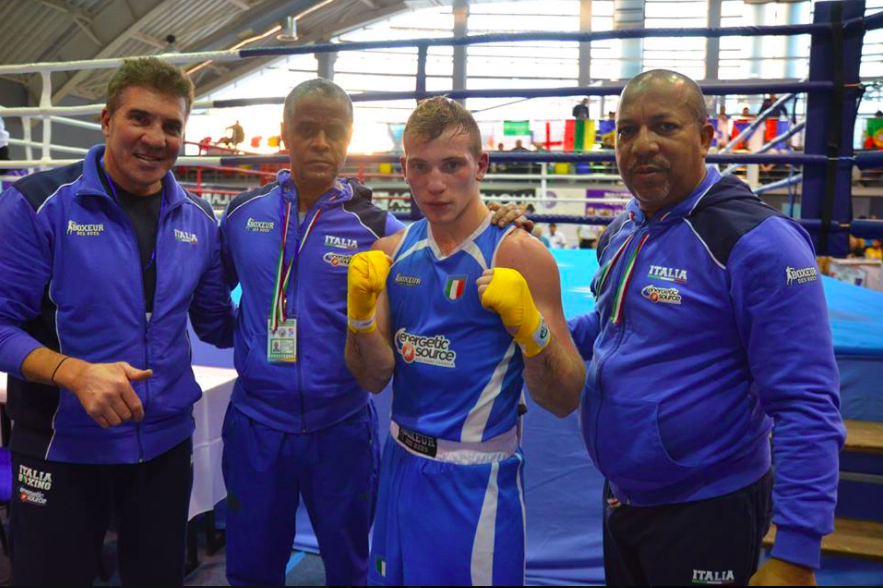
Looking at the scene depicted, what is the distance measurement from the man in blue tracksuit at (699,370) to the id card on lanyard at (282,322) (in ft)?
2.85

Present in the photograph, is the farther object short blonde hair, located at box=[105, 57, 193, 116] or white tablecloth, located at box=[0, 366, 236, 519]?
white tablecloth, located at box=[0, 366, 236, 519]

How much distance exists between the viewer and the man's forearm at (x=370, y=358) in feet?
4.96

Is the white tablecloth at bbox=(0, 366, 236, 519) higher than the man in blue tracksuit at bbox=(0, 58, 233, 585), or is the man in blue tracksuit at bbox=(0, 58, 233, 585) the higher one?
the man in blue tracksuit at bbox=(0, 58, 233, 585)

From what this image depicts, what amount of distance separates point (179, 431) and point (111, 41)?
55.8 ft

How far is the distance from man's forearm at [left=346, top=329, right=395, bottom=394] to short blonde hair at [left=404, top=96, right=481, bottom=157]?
51cm

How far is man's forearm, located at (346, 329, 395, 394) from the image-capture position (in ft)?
4.96

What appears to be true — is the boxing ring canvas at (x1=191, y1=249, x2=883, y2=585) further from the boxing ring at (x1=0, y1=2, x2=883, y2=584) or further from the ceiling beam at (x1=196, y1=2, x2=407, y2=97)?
the ceiling beam at (x1=196, y1=2, x2=407, y2=97)

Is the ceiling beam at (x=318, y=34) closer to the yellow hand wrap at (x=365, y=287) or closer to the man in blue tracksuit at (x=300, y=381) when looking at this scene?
the man in blue tracksuit at (x=300, y=381)

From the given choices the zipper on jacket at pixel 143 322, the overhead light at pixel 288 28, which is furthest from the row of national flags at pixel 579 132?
the overhead light at pixel 288 28

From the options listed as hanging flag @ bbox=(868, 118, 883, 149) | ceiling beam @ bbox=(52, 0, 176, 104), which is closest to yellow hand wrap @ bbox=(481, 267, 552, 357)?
hanging flag @ bbox=(868, 118, 883, 149)

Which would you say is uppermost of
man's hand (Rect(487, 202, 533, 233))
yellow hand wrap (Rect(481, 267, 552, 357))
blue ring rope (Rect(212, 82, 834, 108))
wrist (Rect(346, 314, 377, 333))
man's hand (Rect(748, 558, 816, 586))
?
blue ring rope (Rect(212, 82, 834, 108))

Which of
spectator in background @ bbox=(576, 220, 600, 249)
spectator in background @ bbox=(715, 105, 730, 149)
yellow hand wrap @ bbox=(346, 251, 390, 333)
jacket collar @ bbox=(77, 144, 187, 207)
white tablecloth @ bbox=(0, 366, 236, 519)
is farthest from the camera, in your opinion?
Result: spectator in background @ bbox=(576, 220, 600, 249)

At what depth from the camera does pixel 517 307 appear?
4.31 ft

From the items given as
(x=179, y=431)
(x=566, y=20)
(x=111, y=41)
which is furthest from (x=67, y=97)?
(x=179, y=431)
